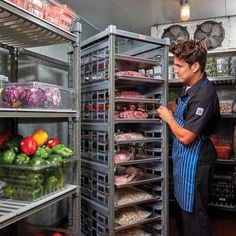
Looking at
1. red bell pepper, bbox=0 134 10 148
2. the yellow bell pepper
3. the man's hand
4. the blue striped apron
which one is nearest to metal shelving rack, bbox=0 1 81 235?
the yellow bell pepper

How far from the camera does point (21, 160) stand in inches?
58.6

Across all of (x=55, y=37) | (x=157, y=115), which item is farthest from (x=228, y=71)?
(x=55, y=37)

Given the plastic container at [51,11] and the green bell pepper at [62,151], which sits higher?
the plastic container at [51,11]

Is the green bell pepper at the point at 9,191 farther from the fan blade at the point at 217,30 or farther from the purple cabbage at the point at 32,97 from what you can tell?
the fan blade at the point at 217,30

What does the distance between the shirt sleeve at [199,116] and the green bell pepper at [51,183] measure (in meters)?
0.93

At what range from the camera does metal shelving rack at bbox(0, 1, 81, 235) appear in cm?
129

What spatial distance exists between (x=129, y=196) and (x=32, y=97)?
1.13m

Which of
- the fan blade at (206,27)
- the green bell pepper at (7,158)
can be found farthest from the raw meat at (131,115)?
the fan blade at (206,27)

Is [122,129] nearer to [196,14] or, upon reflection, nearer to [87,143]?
[87,143]

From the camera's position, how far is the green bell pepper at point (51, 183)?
1559mm

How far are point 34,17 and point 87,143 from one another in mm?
1146

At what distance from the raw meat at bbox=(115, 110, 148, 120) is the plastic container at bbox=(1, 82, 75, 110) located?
21.2 inches

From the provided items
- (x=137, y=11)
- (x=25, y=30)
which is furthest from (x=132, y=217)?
(x=137, y=11)

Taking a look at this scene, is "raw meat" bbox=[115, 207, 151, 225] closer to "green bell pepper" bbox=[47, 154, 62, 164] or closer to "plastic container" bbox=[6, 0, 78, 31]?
"green bell pepper" bbox=[47, 154, 62, 164]
